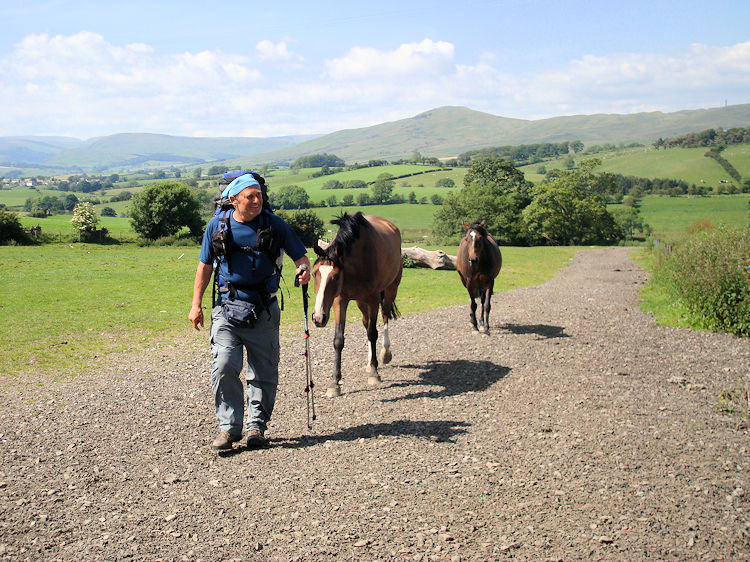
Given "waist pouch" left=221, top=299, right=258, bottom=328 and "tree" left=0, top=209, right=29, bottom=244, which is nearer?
"waist pouch" left=221, top=299, right=258, bottom=328

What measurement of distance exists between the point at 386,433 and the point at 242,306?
2390 mm

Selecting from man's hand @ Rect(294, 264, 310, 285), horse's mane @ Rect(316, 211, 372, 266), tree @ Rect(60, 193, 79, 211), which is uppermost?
→ tree @ Rect(60, 193, 79, 211)

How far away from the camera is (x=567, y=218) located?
71.6 metres

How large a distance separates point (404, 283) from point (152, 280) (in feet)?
37.4

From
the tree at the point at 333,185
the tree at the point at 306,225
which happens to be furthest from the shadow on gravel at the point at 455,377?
the tree at the point at 333,185

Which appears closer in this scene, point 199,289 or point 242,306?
point 242,306

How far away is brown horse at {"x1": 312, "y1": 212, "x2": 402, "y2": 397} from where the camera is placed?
8492 millimetres

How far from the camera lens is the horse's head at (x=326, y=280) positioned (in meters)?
8.20

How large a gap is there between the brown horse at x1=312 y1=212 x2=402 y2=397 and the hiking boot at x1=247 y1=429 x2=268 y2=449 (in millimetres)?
1876

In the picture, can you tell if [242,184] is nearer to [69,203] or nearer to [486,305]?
[486,305]

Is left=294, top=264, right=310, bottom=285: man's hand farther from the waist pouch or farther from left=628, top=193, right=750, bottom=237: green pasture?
left=628, top=193, right=750, bottom=237: green pasture

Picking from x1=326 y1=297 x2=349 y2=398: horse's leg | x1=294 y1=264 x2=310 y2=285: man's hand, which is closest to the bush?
x1=326 y1=297 x2=349 y2=398: horse's leg

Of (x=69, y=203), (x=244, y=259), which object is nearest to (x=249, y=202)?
(x=244, y=259)

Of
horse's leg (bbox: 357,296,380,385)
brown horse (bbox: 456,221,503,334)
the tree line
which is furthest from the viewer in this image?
the tree line
